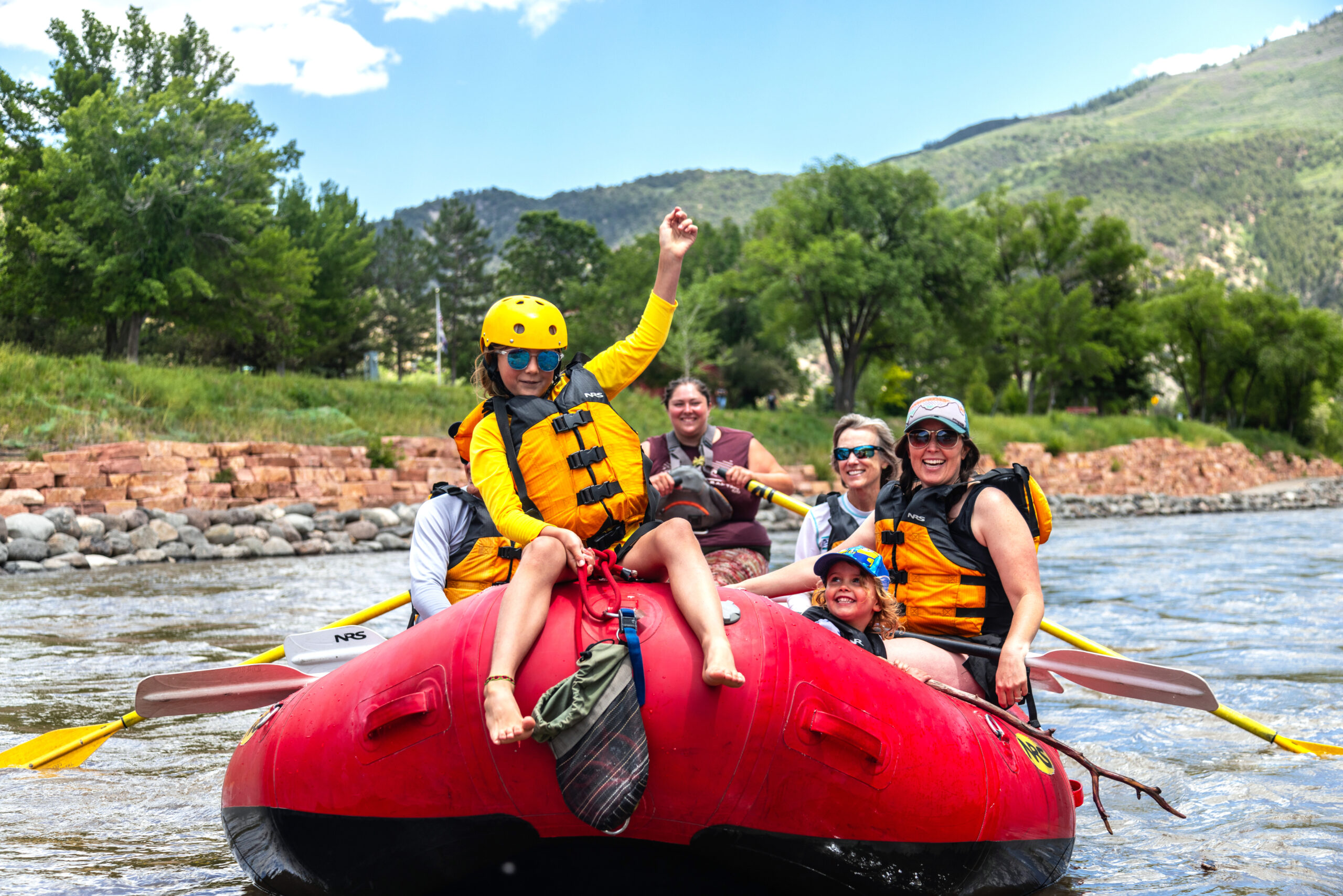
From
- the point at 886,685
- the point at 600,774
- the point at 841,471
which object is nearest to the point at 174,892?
the point at 600,774

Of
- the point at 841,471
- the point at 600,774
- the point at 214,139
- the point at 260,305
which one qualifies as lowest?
the point at 600,774

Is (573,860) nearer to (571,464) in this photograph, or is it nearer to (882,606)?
(571,464)

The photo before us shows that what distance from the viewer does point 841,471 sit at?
4.67m

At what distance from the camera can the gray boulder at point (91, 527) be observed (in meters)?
14.2

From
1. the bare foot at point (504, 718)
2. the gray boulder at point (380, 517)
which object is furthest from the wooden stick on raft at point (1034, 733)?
the gray boulder at point (380, 517)

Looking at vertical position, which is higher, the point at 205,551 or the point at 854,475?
the point at 854,475

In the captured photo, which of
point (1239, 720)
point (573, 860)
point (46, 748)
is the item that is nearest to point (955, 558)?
point (573, 860)

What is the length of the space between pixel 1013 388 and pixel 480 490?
4860 centimetres

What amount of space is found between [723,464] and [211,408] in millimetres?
16335

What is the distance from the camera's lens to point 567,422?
10.2 feet

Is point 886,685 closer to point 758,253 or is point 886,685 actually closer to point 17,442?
point 17,442

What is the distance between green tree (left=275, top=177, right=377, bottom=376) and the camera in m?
37.1

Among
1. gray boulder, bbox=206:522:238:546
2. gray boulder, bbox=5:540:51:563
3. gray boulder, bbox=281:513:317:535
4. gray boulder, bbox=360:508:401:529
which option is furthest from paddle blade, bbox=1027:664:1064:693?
gray boulder, bbox=360:508:401:529

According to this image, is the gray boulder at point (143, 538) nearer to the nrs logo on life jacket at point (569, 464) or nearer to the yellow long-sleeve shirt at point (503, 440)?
the yellow long-sleeve shirt at point (503, 440)
